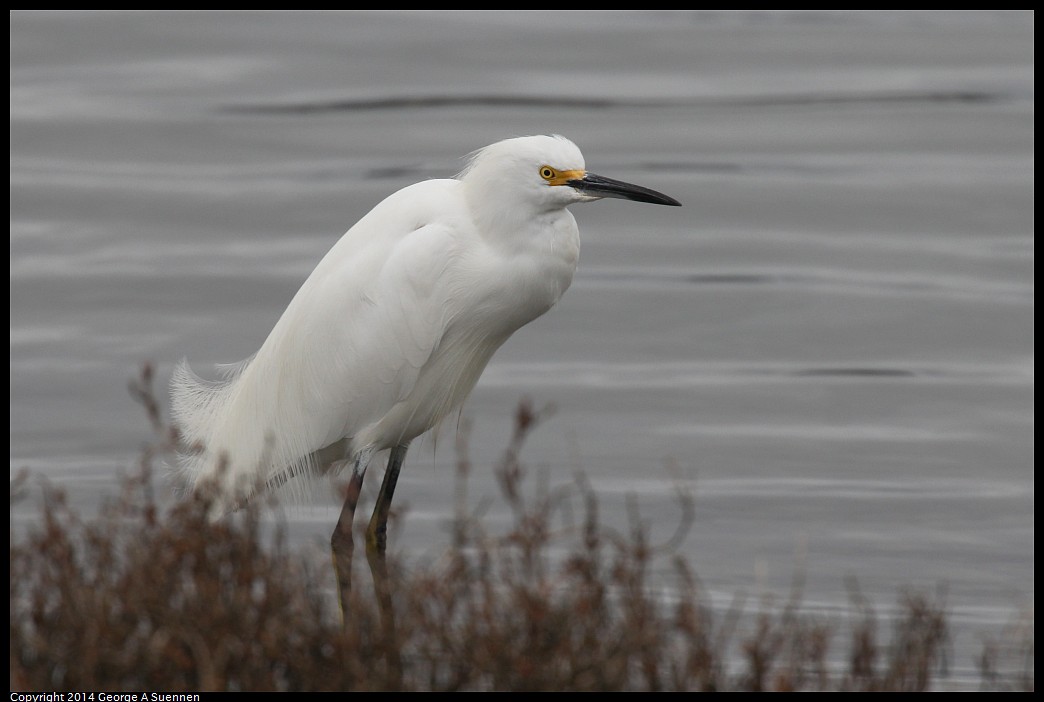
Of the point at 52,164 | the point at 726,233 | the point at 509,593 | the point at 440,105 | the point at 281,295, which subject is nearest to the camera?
the point at 509,593

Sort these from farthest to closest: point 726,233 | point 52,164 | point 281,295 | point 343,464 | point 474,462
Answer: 1. point 52,164
2. point 726,233
3. point 281,295
4. point 474,462
5. point 343,464

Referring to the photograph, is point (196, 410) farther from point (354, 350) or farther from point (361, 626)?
point (361, 626)

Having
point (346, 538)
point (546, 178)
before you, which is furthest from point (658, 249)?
point (546, 178)

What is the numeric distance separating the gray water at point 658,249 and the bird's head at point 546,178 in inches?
49.4

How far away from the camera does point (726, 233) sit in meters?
14.1

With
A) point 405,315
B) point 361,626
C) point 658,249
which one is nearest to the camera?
point 361,626

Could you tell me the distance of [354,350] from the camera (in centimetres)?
548

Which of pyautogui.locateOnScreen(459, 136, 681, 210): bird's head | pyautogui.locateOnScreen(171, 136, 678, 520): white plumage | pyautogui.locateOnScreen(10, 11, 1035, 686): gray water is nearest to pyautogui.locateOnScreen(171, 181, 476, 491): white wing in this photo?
pyautogui.locateOnScreen(171, 136, 678, 520): white plumage

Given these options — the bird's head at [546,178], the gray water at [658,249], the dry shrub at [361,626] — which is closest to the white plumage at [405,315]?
the bird's head at [546,178]

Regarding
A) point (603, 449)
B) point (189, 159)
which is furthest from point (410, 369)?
point (189, 159)

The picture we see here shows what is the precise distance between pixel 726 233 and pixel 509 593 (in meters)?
10.7

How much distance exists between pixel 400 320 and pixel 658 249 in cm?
854

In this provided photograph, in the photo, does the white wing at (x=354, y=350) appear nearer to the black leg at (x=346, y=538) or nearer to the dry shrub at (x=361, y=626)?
the black leg at (x=346, y=538)

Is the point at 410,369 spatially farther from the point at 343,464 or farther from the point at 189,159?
the point at 189,159
